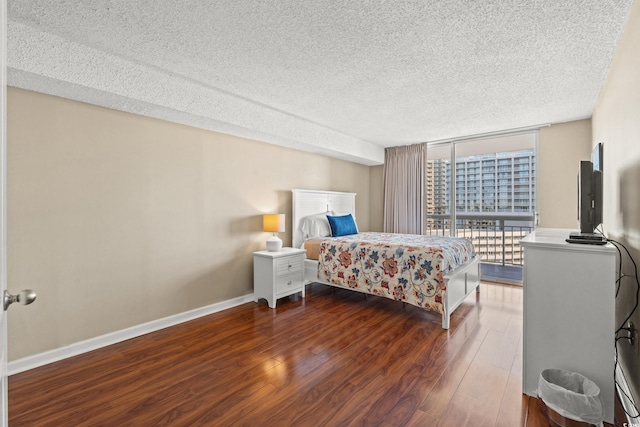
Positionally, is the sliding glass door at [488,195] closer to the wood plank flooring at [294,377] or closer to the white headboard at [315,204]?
the white headboard at [315,204]

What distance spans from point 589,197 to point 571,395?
1.16m

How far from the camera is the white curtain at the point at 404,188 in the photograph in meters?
5.39

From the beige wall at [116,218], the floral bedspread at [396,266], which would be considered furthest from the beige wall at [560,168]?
the beige wall at [116,218]

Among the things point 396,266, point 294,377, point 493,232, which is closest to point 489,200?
point 493,232

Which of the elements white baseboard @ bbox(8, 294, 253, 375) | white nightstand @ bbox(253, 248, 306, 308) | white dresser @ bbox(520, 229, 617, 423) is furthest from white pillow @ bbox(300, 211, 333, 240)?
white dresser @ bbox(520, 229, 617, 423)

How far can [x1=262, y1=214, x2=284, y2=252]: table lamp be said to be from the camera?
3740 millimetres

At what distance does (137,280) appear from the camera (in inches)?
112

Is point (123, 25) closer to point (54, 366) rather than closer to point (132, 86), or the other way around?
point (132, 86)

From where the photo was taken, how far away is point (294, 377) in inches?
83.3

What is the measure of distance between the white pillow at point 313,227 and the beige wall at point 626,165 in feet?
10.3

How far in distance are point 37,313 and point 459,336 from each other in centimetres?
345

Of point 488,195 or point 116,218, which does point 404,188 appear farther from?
point 116,218

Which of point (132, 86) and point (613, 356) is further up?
point (132, 86)

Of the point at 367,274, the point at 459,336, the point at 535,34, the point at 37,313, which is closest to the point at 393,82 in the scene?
the point at 535,34
